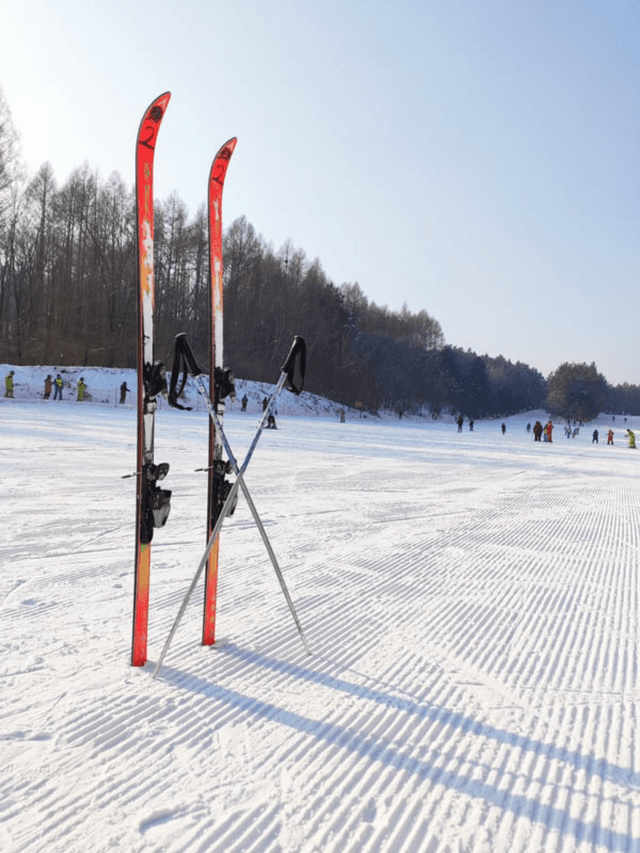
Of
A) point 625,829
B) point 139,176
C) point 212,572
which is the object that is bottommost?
point 625,829

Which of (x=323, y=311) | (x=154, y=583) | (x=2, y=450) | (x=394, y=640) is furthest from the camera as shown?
(x=323, y=311)

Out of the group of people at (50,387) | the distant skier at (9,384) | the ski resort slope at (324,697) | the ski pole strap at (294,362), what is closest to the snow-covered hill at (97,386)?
the group of people at (50,387)

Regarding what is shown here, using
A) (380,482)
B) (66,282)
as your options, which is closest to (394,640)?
(380,482)

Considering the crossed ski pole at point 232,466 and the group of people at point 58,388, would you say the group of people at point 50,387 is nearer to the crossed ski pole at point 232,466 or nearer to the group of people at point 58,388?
the group of people at point 58,388

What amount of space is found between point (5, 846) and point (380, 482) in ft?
30.8

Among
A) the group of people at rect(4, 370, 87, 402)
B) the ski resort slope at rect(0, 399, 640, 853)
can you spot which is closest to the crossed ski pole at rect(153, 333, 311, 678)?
the ski resort slope at rect(0, 399, 640, 853)

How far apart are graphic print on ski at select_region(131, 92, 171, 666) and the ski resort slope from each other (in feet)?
1.83

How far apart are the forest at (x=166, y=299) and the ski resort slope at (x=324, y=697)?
66.8ft

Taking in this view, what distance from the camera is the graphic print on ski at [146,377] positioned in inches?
111

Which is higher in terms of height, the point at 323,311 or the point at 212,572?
the point at 323,311

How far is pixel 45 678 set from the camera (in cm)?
275

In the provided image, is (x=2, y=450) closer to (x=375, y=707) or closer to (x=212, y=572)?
(x=212, y=572)

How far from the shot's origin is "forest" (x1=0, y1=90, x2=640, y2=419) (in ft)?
138

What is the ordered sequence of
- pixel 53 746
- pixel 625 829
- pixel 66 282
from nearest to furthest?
1. pixel 625 829
2. pixel 53 746
3. pixel 66 282
